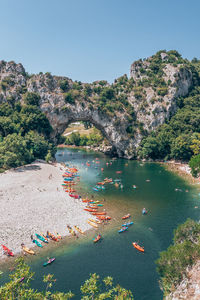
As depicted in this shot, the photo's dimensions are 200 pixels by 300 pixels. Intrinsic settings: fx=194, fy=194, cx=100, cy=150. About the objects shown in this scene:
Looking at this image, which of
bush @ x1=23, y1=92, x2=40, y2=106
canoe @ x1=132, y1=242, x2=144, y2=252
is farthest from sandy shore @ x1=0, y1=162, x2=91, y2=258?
bush @ x1=23, y1=92, x2=40, y2=106

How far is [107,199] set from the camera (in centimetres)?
5494

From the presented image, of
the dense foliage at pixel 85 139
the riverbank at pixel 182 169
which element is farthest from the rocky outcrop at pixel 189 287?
the dense foliage at pixel 85 139

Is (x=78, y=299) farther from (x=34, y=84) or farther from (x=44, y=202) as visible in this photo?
(x=34, y=84)

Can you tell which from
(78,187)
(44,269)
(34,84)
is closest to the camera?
(44,269)

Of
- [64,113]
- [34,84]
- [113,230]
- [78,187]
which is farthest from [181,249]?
[34,84]

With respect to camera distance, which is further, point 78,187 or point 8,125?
point 8,125

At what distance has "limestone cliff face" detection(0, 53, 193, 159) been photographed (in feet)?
346

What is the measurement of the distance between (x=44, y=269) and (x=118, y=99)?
106 meters

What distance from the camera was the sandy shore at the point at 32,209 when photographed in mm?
36141

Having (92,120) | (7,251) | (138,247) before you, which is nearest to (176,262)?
(138,247)

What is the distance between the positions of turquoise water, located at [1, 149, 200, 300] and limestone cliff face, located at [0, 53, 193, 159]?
4914 cm

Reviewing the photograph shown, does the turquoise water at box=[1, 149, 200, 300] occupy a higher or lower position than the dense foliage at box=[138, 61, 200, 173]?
lower

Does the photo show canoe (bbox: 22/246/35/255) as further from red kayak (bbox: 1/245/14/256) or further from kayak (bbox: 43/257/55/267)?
kayak (bbox: 43/257/55/267)

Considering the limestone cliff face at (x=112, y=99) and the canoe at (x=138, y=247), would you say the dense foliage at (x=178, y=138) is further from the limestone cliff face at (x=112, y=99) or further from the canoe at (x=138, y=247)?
the canoe at (x=138, y=247)
